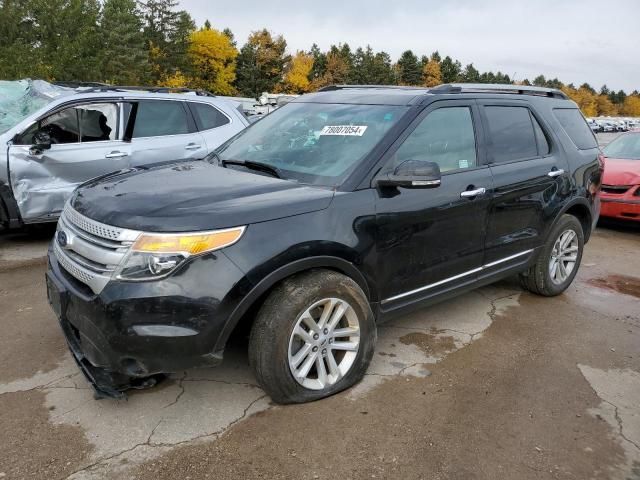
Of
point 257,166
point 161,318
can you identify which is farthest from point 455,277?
point 161,318

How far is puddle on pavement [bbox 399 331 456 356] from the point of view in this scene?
3836 millimetres

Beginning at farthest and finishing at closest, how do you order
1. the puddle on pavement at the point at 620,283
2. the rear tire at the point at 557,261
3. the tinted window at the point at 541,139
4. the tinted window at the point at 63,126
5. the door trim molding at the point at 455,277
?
the tinted window at the point at 63,126, the puddle on pavement at the point at 620,283, the rear tire at the point at 557,261, the tinted window at the point at 541,139, the door trim molding at the point at 455,277

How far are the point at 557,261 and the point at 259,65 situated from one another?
218 ft

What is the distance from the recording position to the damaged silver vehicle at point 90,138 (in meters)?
5.82

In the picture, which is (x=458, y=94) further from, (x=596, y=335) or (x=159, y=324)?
(x=159, y=324)

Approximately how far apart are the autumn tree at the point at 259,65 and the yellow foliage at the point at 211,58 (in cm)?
493

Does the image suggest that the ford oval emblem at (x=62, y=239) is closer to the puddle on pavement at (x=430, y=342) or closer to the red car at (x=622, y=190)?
the puddle on pavement at (x=430, y=342)

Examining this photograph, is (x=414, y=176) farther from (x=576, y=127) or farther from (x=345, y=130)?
(x=576, y=127)

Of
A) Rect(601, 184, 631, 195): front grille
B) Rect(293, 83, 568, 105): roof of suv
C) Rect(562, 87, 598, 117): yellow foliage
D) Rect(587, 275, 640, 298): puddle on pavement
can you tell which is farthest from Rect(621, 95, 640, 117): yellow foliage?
Rect(293, 83, 568, 105): roof of suv

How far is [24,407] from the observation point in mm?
2959

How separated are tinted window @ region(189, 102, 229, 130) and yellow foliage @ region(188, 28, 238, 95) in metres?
55.4

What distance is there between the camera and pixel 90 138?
20.5 ft

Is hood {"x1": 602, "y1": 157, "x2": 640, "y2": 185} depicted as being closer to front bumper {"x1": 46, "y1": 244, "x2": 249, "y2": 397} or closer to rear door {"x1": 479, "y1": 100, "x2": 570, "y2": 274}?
rear door {"x1": 479, "y1": 100, "x2": 570, "y2": 274}

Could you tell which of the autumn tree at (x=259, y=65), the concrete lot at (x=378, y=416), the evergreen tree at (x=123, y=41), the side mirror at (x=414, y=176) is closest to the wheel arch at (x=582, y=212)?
the concrete lot at (x=378, y=416)
